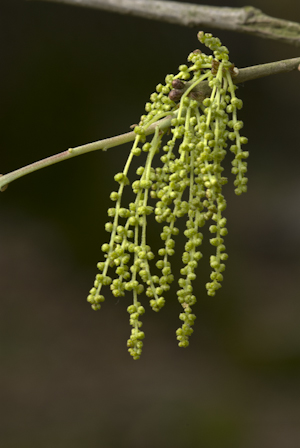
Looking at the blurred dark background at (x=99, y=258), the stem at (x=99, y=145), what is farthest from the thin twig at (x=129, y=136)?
the blurred dark background at (x=99, y=258)

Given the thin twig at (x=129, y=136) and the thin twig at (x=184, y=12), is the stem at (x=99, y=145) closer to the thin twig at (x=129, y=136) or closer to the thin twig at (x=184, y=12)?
the thin twig at (x=129, y=136)

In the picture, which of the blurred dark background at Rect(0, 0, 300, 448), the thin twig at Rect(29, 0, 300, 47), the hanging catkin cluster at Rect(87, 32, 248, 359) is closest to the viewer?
the thin twig at Rect(29, 0, 300, 47)

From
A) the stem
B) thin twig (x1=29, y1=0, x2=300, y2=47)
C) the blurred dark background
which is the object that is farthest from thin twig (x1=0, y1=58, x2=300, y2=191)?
the blurred dark background

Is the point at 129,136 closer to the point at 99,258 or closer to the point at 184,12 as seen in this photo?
the point at 184,12

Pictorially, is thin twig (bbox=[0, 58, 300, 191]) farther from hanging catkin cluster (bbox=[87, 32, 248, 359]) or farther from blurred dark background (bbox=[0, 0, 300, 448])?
blurred dark background (bbox=[0, 0, 300, 448])

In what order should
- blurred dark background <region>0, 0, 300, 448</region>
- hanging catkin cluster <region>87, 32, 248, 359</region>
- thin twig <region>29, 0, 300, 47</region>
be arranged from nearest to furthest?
1. thin twig <region>29, 0, 300, 47</region>
2. hanging catkin cluster <region>87, 32, 248, 359</region>
3. blurred dark background <region>0, 0, 300, 448</region>

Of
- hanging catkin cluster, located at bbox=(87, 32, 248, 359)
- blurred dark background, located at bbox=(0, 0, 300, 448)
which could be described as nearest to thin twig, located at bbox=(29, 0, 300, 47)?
hanging catkin cluster, located at bbox=(87, 32, 248, 359)

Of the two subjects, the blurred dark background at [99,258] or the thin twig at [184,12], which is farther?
the blurred dark background at [99,258]

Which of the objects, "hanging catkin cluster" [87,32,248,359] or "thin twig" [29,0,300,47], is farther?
"hanging catkin cluster" [87,32,248,359]

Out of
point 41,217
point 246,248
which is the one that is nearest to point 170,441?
point 246,248

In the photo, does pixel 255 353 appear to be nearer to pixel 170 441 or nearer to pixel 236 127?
pixel 170 441
